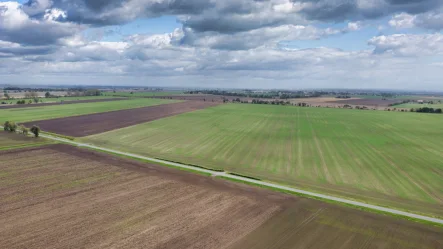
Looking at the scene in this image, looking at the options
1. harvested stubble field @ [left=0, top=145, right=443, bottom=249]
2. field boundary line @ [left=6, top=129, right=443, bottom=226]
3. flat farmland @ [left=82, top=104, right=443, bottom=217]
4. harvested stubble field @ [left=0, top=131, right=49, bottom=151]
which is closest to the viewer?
harvested stubble field @ [left=0, top=145, right=443, bottom=249]

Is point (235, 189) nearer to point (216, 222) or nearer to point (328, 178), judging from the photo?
point (216, 222)

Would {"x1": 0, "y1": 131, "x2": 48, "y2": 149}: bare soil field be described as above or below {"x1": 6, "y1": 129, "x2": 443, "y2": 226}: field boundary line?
above

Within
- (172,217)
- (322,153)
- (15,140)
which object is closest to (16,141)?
(15,140)

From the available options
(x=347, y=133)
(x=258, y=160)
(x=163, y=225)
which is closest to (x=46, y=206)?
(x=163, y=225)

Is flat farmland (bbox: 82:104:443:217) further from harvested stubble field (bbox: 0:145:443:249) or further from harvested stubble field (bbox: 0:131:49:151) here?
harvested stubble field (bbox: 0:131:49:151)

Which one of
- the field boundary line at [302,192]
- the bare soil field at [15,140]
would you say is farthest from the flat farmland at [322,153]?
the bare soil field at [15,140]

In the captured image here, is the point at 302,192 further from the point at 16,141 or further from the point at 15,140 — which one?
the point at 15,140

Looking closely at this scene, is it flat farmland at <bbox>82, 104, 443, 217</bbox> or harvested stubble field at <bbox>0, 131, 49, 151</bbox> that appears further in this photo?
harvested stubble field at <bbox>0, 131, 49, 151</bbox>

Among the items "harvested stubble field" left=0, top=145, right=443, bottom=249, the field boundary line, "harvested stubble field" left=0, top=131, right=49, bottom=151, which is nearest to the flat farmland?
the field boundary line
